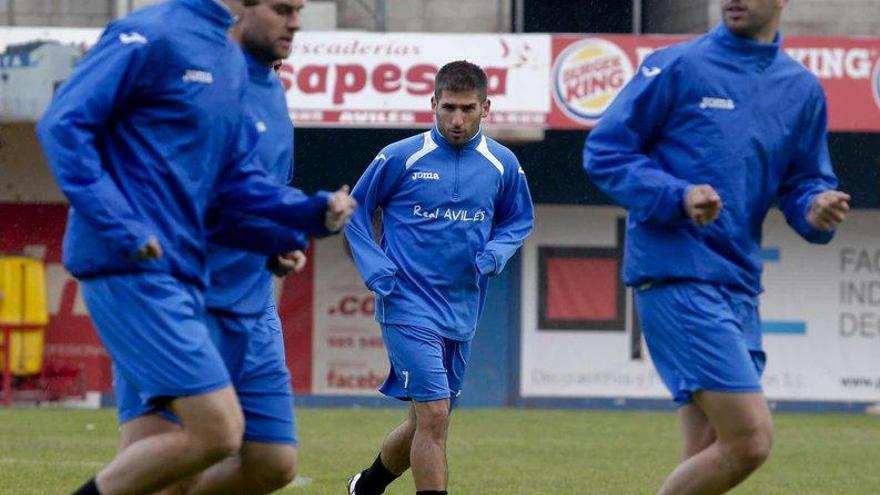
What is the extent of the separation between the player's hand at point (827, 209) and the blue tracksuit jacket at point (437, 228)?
106 inches

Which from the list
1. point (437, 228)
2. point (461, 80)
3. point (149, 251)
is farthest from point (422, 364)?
point (149, 251)

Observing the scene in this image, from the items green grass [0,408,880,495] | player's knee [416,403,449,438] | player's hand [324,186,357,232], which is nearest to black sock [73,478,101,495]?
player's hand [324,186,357,232]

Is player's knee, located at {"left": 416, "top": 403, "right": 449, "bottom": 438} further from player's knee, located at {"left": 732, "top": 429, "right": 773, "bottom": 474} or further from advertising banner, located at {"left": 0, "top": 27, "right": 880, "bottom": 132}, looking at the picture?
advertising banner, located at {"left": 0, "top": 27, "right": 880, "bottom": 132}

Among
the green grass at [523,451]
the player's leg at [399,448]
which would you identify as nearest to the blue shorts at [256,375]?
the player's leg at [399,448]

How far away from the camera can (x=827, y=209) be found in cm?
727

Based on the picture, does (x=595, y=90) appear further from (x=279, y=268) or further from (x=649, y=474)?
(x=279, y=268)

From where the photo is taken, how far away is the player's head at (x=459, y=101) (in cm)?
980

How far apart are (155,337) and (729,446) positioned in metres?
2.28

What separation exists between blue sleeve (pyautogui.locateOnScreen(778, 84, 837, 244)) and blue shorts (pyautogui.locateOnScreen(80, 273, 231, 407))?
101 inches

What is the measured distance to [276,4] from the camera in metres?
6.91

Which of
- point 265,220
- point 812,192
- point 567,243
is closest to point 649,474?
point 812,192

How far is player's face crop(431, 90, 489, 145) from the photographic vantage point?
9875mm

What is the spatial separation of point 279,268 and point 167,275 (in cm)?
104

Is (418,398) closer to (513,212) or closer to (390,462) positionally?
(390,462)
